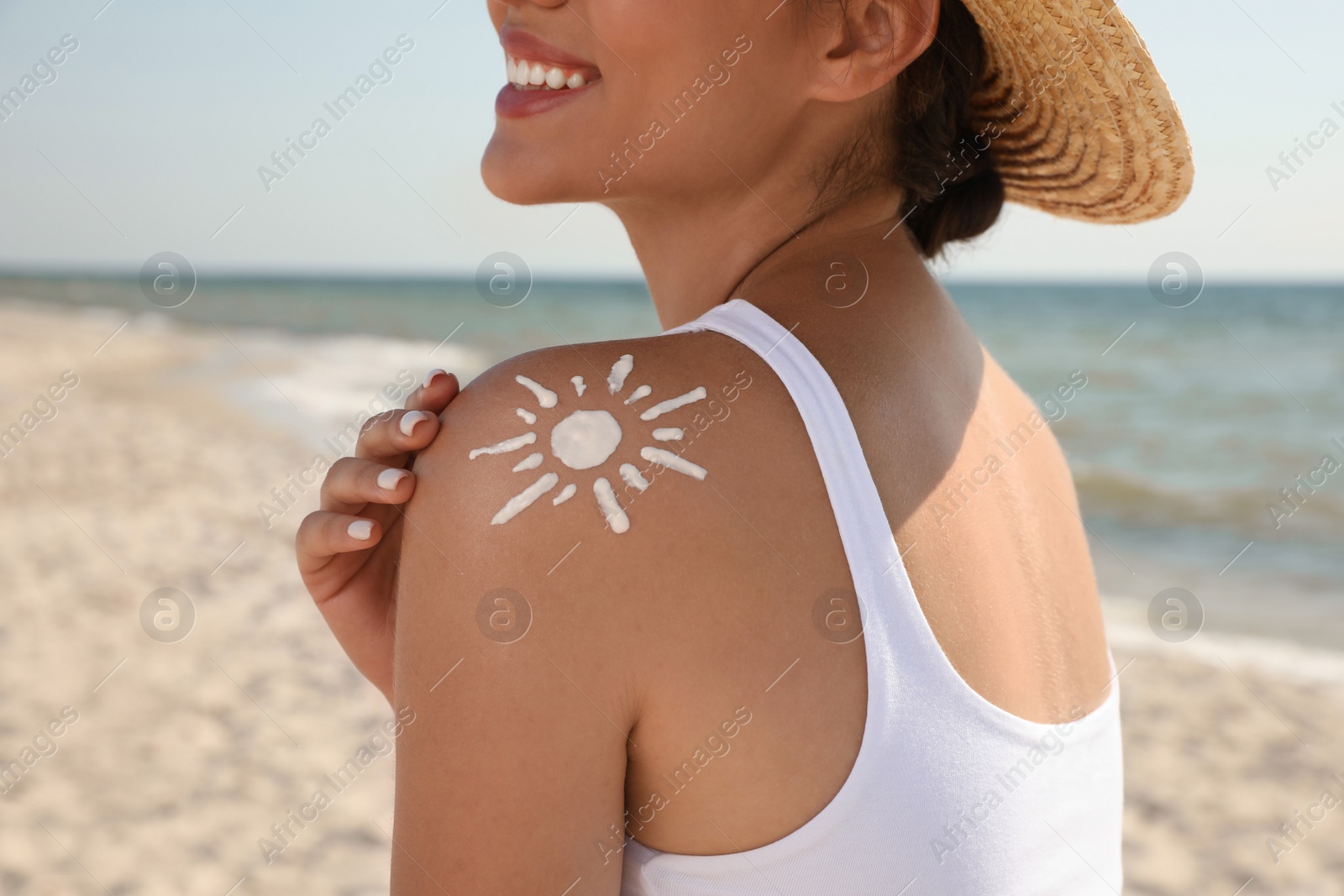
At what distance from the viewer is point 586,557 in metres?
0.87

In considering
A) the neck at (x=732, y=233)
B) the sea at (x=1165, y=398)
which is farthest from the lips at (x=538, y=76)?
the sea at (x=1165, y=398)

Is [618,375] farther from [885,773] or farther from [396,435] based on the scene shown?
[885,773]

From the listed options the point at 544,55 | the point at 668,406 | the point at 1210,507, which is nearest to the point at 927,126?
the point at 544,55

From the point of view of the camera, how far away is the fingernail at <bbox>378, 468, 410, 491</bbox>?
0.95 metres

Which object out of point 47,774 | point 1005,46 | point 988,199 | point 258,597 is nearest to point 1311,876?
point 988,199

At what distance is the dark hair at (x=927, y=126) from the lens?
136 cm

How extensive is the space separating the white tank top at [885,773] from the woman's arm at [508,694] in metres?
0.13

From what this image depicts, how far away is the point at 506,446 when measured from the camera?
35.6 inches

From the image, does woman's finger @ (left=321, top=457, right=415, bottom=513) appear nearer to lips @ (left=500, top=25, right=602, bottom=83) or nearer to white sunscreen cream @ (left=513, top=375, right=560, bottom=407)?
white sunscreen cream @ (left=513, top=375, right=560, bottom=407)

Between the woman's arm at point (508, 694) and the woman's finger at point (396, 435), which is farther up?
the woman's finger at point (396, 435)

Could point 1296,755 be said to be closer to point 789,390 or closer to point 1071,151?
point 1071,151

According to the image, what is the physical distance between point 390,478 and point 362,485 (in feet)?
0.28

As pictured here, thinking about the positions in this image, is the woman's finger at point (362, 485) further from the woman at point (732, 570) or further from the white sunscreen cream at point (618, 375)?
the white sunscreen cream at point (618, 375)

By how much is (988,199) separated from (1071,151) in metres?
0.15
